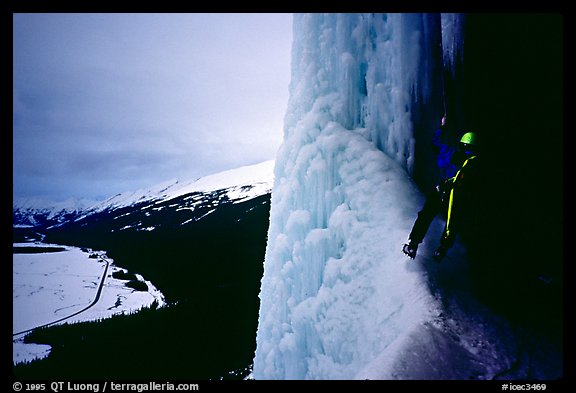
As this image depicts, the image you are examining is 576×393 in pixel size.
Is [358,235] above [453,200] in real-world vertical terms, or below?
below

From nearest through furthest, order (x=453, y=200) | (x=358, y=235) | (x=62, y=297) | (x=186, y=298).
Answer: (x=453, y=200) → (x=358, y=235) → (x=62, y=297) → (x=186, y=298)

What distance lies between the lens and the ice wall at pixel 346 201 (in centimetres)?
304

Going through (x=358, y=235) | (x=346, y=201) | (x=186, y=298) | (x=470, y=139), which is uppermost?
(x=470, y=139)

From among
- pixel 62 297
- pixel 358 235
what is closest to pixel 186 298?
pixel 62 297

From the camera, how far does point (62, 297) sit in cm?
3128

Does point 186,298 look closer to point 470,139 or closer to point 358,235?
point 358,235

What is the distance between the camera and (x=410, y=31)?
140 inches

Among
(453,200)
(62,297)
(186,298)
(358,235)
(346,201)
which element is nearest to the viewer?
(453,200)

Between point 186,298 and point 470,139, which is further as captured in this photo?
point 186,298

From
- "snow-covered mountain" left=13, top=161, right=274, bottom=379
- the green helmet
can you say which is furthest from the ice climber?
"snow-covered mountain" left=13, top=161, right=274, bottom=379

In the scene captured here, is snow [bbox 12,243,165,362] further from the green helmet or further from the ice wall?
the green helmet

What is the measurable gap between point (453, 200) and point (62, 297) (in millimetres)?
40155

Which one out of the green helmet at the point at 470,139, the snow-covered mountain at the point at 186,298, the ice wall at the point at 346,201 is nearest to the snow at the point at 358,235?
the ice wall at the point at 346,201
